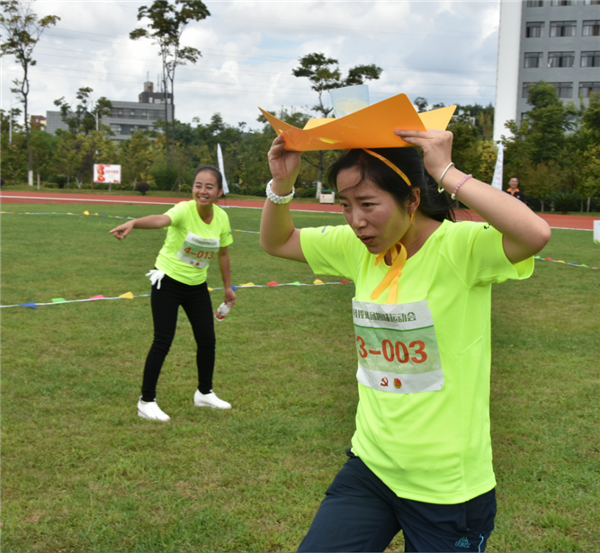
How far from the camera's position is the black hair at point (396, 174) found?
1.84 metres

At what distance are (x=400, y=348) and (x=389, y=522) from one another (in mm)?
561

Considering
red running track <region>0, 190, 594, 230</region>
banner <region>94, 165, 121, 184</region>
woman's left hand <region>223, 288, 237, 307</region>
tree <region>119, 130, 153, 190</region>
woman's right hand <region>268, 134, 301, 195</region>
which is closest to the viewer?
woman's right hand <region>268, 134, 301, 195</region>

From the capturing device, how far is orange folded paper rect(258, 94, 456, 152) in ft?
5.59

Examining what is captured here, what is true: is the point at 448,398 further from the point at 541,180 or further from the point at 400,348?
the point at 541,180

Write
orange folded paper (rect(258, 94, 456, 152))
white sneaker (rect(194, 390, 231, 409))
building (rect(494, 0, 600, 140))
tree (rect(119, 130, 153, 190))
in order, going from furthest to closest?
1. building (rect(494, 0, 600, 140))
2. tree (rect(119, 130, 153, 190))
3. white sneaker (rect(194, 390, 231, 409))
4. orange folded paper (rect(258, 94, 456, 152))

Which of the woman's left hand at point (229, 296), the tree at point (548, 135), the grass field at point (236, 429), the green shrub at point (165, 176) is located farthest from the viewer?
the green shrub at point (165, 176)

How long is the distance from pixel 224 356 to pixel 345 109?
5.02 m

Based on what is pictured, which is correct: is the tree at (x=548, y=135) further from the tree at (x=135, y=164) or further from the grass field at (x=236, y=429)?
the grass field at (x=236, y=429)

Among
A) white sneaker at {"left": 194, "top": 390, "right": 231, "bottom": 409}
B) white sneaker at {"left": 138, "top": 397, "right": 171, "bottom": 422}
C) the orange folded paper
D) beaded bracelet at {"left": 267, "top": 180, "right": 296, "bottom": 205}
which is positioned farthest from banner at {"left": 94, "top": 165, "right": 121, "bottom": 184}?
the orange folded paper

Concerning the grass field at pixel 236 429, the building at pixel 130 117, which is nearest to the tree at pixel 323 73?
the grass field at pixel 236 429

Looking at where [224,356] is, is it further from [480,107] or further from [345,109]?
[480,107]

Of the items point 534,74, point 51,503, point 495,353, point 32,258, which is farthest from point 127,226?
point 534,74

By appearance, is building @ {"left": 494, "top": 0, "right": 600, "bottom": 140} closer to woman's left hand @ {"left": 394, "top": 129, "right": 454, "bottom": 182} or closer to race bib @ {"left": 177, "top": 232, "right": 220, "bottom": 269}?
race bib @ {"left": 177, "top": 232, "right": 220, "bottom": 269}

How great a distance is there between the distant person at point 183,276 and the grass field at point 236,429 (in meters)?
0.40
